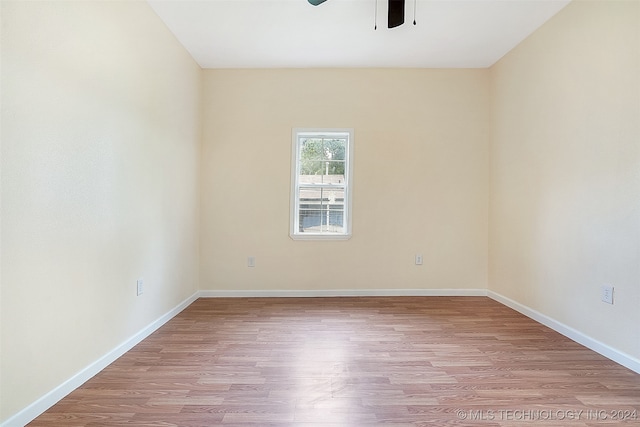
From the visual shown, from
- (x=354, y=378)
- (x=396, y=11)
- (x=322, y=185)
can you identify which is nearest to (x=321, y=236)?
(x=322, y=185)

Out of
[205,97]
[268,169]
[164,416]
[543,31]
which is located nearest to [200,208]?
[268,169]

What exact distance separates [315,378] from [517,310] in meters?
2.40

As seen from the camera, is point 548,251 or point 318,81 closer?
point 548,251

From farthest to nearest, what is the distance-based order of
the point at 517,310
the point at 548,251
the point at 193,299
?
the point at 193,299 < the point at 517,310 < the point at 548,251

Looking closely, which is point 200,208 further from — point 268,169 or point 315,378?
point 315,378

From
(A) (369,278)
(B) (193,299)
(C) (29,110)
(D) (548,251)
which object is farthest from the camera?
(A) (369,278)

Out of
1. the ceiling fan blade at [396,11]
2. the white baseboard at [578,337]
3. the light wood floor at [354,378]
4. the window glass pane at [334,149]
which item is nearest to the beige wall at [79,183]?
the light wood floor at [354,378]

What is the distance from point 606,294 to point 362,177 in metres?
2.33

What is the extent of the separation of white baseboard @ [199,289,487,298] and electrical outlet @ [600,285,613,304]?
151 cm

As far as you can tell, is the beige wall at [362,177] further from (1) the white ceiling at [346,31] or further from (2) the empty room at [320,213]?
(1) the white ceiling at [346,31]

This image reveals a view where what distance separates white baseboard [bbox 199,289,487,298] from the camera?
357 cm

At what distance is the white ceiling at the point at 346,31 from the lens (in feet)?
8.18

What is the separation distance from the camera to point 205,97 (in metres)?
3.56

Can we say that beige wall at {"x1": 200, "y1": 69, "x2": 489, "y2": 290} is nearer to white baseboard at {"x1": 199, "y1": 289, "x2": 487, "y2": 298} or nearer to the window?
white baseboard at {"x1": 199, "y1": 289, "x2": 487, "y2": 298}
